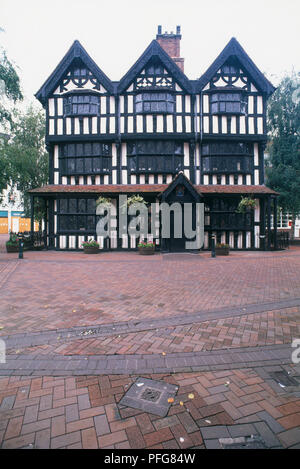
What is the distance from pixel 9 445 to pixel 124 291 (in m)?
4.94

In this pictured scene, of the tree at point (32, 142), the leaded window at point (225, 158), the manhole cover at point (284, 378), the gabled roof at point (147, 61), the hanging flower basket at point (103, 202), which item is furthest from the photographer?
the tree at point (32, 142)

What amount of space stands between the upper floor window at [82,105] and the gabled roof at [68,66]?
1412 millimetres

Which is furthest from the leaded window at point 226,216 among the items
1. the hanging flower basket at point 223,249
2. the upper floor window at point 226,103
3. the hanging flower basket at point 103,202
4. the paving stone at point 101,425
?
the paving stone at point 101,425

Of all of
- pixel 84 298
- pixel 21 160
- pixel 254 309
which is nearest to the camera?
pixel 254 309

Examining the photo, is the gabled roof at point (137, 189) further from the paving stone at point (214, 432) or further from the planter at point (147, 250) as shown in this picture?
the paving stone at point (214, 432)

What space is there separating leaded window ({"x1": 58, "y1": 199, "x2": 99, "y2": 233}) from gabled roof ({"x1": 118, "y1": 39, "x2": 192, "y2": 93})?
851 centimetres

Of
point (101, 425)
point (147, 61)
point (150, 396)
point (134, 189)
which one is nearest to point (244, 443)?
point (150, 396)

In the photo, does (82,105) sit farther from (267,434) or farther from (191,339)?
(267,434)

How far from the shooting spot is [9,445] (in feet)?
7.02

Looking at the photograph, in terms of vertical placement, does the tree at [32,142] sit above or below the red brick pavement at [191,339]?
above

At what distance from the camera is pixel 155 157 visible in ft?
59.2

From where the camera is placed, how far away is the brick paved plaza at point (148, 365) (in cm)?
228

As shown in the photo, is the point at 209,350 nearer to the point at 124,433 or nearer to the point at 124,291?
the point at 124,433

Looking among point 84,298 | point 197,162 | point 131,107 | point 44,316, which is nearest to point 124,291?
point 84,298
